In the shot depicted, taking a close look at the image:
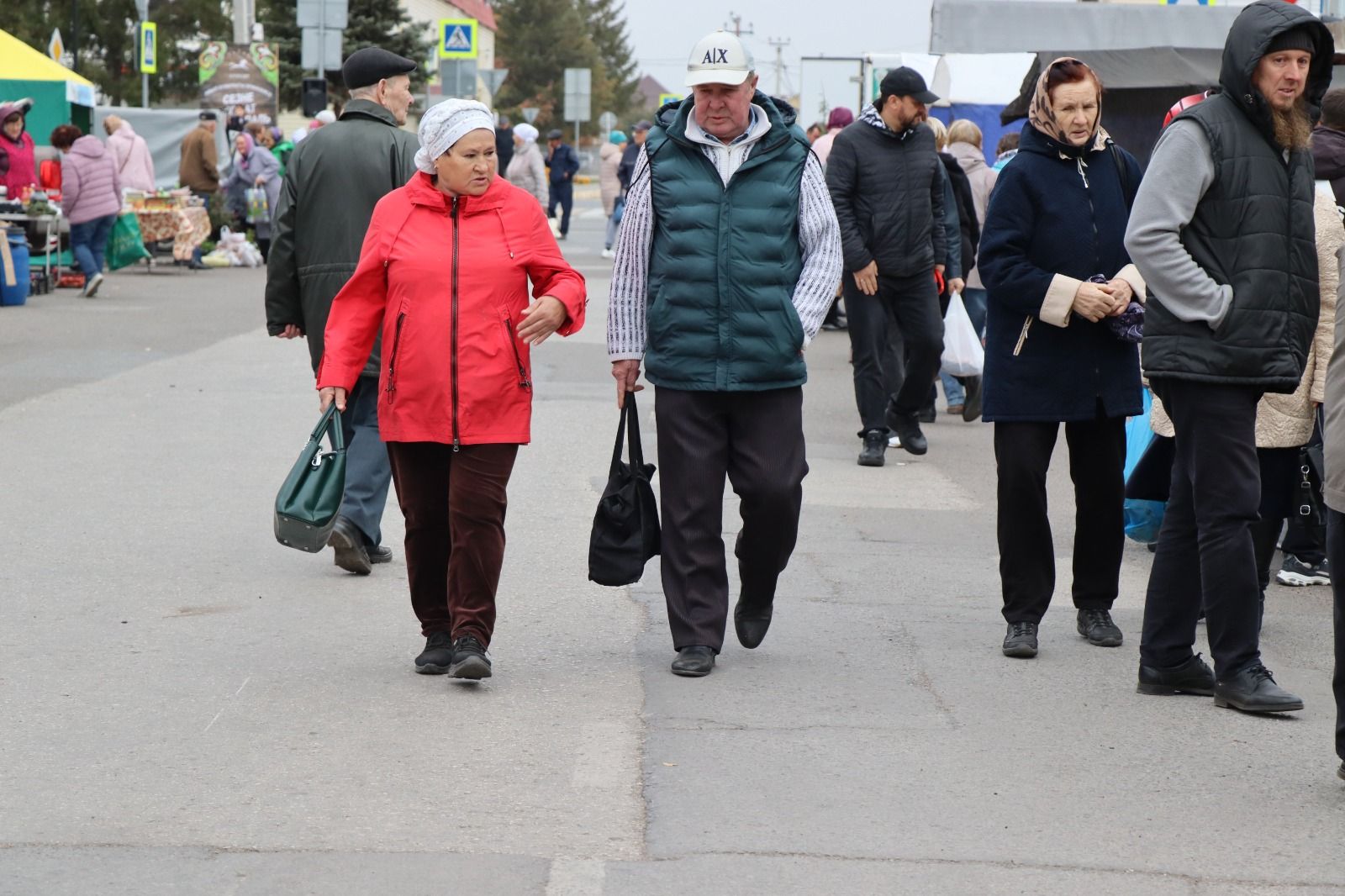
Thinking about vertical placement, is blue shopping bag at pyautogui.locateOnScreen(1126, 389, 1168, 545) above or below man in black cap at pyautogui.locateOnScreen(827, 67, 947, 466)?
below

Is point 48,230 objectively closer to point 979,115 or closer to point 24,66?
point 24,66

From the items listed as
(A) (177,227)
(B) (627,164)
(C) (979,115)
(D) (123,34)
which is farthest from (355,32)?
(C) (979,115)

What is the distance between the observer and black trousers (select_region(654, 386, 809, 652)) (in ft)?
19.7

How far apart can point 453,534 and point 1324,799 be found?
2.53 metres

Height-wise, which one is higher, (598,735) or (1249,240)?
(1249,240)

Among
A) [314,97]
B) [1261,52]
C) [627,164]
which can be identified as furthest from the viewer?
[314,97]

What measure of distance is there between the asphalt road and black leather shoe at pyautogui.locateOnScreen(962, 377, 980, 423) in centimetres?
346

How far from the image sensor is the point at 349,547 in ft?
24.3

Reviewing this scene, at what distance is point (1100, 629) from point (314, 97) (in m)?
23.8

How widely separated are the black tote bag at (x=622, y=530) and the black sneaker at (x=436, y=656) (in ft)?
1.63

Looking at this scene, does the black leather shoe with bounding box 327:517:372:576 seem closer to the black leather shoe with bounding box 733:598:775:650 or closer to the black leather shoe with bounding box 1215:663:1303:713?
the black leather shoe with bounding box 733:598:775:650

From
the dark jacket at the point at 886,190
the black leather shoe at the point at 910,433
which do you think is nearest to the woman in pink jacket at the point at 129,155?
the black leather shoe at the point at 910,433

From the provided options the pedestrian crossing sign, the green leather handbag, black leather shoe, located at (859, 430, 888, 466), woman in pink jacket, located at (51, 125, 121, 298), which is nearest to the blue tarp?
black leather shoe, located at (859, 430, 888, 466)

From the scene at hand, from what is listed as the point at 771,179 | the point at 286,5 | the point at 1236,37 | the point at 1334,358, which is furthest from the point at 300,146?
the point at 286,5
